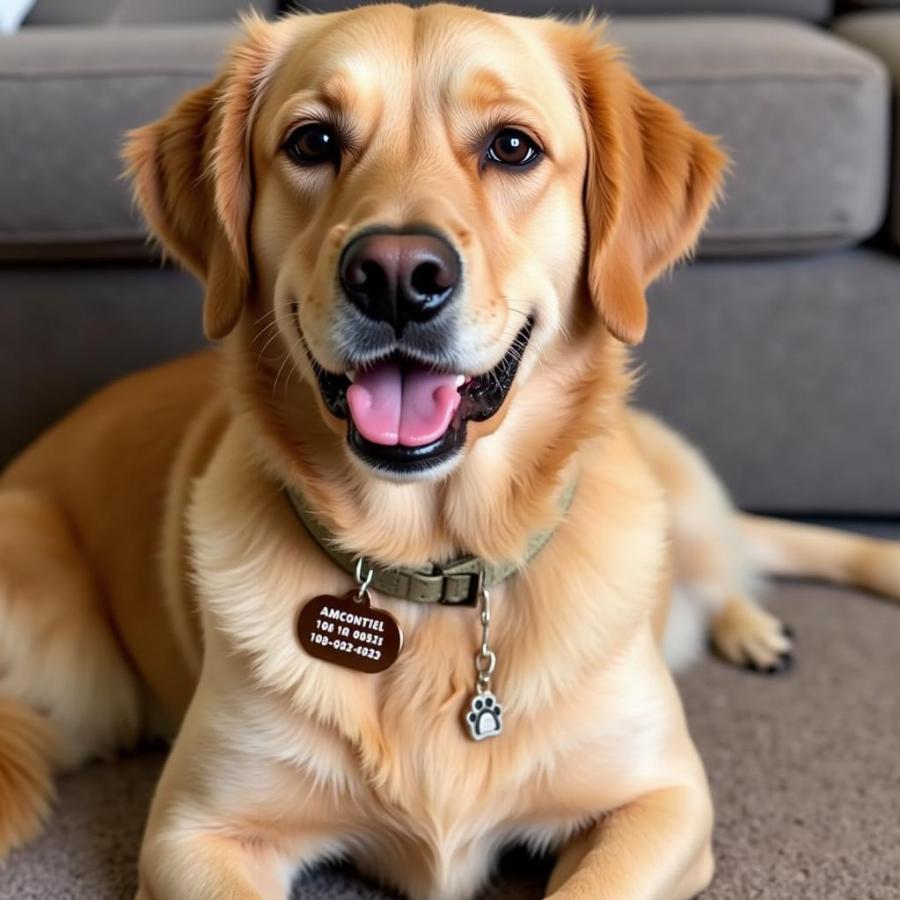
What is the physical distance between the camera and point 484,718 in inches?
51.1

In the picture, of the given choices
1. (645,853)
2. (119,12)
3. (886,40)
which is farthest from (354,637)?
(119,12)

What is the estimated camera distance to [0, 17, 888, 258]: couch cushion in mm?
1959

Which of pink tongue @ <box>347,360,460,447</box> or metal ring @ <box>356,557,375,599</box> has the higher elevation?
pink tongue @ <box>347,360,460,447</box>

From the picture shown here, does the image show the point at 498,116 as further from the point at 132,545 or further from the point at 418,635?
the point at 132,545

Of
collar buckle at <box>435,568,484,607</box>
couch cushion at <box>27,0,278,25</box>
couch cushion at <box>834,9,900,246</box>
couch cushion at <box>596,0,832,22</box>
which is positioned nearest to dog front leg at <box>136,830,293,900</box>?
collar buckle at <box>435,568,484,607</box>

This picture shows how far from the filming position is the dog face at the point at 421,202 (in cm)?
116

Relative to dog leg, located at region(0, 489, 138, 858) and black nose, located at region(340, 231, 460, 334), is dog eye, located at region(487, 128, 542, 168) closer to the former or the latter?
black nose, located at region(340, 231, 460, 334)

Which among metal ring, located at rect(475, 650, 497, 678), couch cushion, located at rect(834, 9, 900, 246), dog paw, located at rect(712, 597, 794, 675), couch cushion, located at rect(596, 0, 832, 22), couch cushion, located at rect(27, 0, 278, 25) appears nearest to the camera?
metal ring, located at rect(475, 650, 497, 678)

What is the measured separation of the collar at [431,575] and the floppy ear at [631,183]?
0.31m

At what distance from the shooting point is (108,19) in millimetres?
2672

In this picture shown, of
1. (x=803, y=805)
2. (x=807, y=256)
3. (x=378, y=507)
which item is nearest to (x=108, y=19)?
(x=807, y=256)

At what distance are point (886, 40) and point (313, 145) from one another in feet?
4.89

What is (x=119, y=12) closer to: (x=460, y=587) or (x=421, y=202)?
(x=421, y=202)

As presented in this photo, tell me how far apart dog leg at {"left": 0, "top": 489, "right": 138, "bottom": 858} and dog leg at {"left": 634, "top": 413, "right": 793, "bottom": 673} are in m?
0.93
